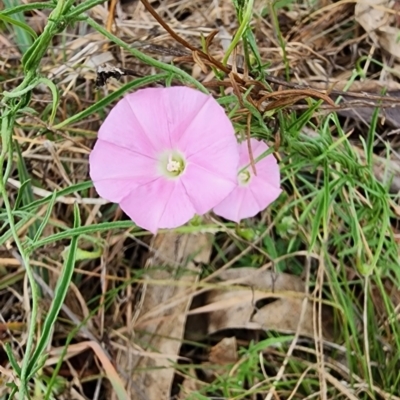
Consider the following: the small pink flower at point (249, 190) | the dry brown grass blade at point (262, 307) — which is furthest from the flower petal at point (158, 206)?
the dry brown grass blade at point (262, 307)

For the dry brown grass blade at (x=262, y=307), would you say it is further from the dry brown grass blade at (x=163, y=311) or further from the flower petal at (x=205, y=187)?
the flower petal at (x=205, y=187)

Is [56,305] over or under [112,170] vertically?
under

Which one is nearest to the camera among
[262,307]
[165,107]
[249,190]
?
[165,107]

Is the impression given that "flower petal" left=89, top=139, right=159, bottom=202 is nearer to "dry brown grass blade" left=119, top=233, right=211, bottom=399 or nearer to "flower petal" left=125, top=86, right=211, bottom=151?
"flower petal" left=125, top=86, right=211, bottom=151

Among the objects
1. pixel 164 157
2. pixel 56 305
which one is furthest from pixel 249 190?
pixel 56 305

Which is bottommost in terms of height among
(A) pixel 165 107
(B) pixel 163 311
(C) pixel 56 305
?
(B) pixel 163 311

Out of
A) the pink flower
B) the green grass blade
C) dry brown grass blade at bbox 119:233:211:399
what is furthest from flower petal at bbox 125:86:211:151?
dry brown grass blade at bbox 119:233:211:399

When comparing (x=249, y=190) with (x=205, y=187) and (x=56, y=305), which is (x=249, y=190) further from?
(x=56, y=305)
